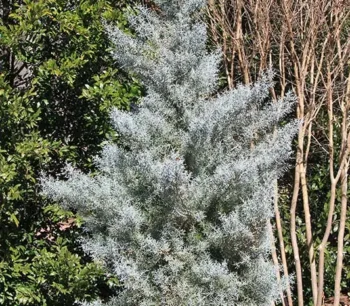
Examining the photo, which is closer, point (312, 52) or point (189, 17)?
point (189, 17)

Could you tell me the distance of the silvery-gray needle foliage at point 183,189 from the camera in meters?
3.59

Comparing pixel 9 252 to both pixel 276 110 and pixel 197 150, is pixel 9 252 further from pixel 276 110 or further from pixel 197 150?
pixel 276 110

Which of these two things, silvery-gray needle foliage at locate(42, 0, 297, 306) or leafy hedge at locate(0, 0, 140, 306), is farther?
leafy hedge at locate(0, 0, 140, 306)

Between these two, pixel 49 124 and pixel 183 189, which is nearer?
pixel 183 189

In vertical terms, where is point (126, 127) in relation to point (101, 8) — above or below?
below

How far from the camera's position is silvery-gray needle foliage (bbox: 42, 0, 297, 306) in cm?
359

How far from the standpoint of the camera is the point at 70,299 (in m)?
4.20

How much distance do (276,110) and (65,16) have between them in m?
1.59

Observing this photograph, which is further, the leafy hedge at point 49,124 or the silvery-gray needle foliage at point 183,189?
the leafy hedge at point 49,124

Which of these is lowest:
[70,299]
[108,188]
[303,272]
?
[303,272]

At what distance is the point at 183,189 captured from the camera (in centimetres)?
352

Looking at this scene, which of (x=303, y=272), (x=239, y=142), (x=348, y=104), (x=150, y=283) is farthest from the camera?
(x=303, y=272)

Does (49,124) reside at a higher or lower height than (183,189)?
higher

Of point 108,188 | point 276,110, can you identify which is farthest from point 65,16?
point 276,110
